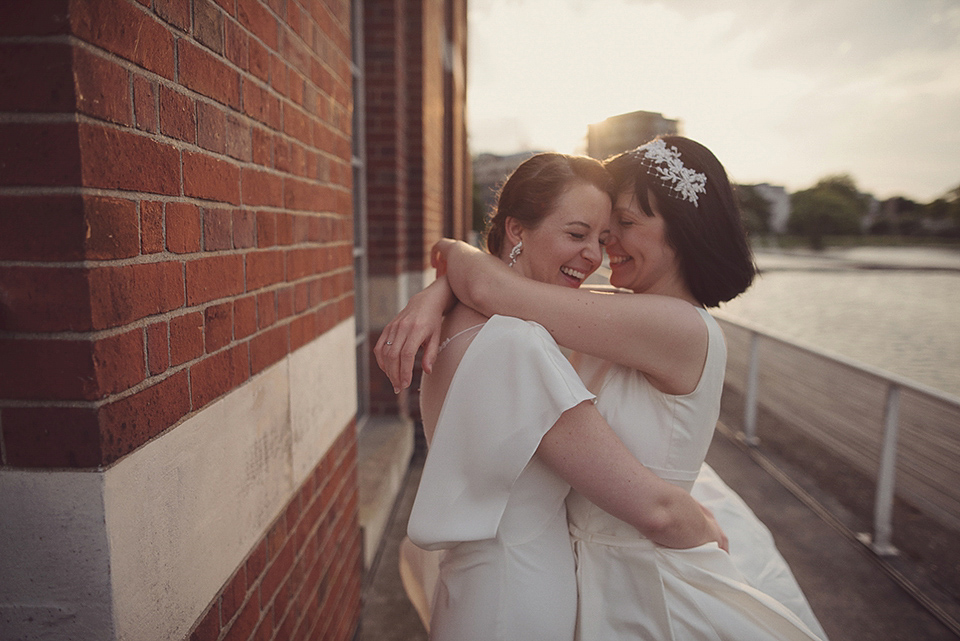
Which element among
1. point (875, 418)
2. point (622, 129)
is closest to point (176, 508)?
point (622, 129)

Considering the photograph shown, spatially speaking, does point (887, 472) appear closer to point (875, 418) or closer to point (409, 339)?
point (875, 418)

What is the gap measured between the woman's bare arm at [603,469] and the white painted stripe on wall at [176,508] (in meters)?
0.80

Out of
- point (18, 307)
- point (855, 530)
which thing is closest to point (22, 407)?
point (18, 307)

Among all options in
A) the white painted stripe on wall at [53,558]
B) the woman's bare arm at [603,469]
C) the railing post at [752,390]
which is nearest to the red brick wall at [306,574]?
the white painted stripe on wall at [53,558]

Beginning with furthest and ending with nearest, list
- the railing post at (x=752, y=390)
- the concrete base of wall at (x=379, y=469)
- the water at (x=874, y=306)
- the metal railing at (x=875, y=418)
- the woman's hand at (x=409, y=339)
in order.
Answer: the water at (x=874, y=306) < the railing post at (x=752, y=390) < the metal railing at (x=875, y=418) < the concrete base of wall at (x=379, y=469) < the woman's hand at (x=409, y=339)

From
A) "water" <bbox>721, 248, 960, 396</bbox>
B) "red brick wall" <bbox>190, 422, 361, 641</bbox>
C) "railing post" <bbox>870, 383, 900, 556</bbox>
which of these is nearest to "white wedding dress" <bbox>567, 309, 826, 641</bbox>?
"red brick wall" <bbox>190, 422, 361, 641</bbox>

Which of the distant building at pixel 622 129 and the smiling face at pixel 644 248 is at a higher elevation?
the distant building at pixel 622 129

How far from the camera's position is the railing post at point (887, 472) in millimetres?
3793

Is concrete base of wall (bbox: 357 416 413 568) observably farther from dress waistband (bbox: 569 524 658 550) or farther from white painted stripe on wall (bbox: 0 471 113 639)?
white painted stripe on wall (bbox: 0 471 113 639)

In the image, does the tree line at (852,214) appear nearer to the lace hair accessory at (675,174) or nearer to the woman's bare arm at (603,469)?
the lace hair accessory at (675,174)

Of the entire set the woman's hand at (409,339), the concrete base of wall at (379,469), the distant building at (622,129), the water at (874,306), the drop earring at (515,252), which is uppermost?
the distant building at (622,129)

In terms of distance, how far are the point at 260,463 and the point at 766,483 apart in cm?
500

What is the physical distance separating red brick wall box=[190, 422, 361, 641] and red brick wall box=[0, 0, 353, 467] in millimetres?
545

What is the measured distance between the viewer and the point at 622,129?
269cm
